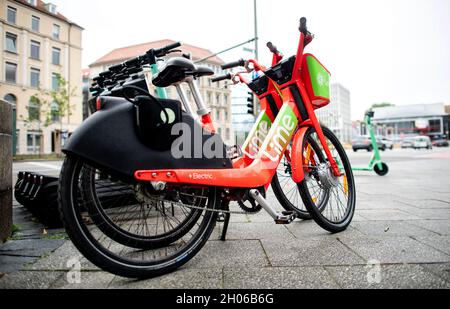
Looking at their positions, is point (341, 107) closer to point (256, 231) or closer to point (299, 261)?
point (256, 231)

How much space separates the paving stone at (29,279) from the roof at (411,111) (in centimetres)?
9551

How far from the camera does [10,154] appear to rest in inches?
95.8

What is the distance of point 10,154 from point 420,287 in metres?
3.01

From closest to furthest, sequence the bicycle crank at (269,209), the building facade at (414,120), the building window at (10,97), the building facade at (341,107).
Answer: the bicycle crank at (269,209) → the building window at (10,97) → the building facade at (414,120) → the building facade at (341,107)

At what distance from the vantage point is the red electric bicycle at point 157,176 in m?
1.45

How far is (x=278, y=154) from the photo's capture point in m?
2.25

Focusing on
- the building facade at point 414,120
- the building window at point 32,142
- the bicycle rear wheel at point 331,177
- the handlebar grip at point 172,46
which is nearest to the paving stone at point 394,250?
the bicycle rear wheel at point 331,177

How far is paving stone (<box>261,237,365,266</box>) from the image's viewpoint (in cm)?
179


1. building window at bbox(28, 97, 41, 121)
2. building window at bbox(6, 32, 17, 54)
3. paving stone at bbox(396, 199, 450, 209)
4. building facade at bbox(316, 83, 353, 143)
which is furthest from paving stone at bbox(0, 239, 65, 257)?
building facade at bbox(316, 83, 353, 143)

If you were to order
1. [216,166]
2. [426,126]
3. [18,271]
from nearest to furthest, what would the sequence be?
[18,271] → [216,166] → [426,126]

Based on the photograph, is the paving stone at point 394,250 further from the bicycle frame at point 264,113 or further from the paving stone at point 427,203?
the paving stone at point 427,203

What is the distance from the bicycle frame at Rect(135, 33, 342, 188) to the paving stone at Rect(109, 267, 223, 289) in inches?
20.0
